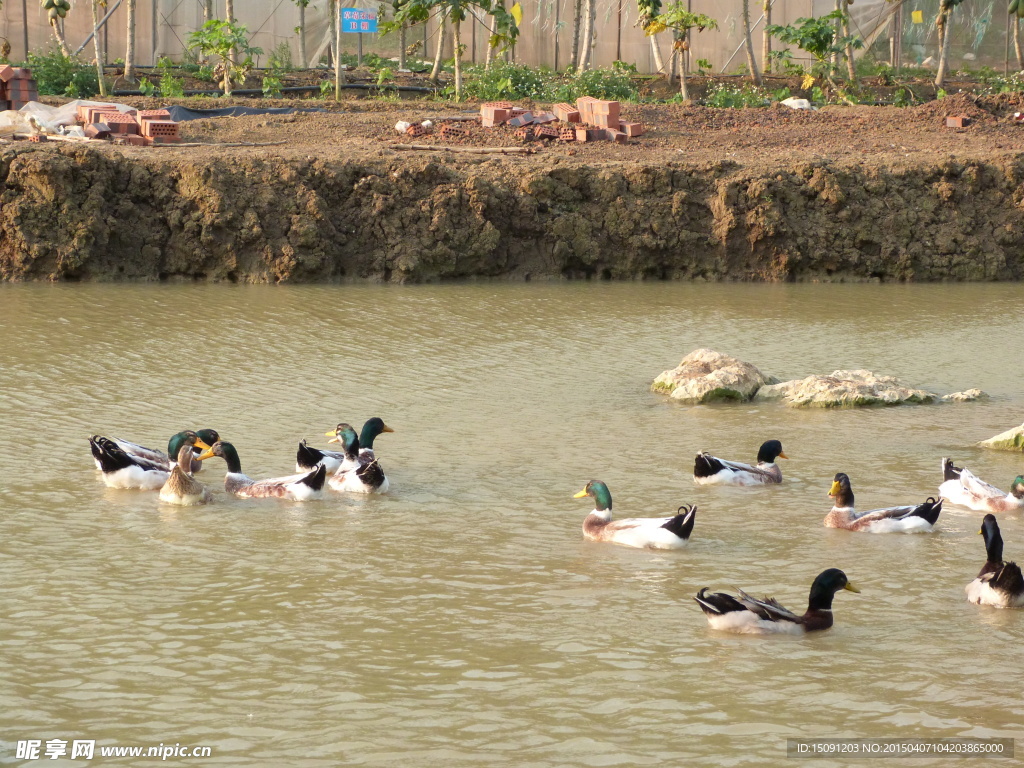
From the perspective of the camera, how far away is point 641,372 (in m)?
13.9

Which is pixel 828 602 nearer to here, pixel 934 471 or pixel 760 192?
pixel 934 471

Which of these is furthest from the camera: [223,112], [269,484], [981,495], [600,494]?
[223,112]

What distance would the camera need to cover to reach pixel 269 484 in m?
9.12

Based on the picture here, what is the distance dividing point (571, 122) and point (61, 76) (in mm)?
12668

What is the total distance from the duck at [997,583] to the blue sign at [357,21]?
26326 mm

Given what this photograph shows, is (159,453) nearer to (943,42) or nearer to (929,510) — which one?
(929,510)

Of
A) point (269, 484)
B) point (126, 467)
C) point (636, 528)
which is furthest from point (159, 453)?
point (636, 528)

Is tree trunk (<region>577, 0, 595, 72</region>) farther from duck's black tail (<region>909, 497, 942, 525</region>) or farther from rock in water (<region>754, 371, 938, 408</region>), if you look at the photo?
duck's black tail (<region>909, 497, 942, 525</region>)

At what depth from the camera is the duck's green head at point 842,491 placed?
27.2ft

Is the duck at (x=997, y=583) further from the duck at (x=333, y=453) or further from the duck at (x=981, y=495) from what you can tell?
the duck at (x=333, y=453)

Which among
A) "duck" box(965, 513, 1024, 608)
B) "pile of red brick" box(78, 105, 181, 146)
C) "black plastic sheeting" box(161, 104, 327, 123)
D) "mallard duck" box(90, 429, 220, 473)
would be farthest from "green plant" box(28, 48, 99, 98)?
"duck" box(965, 513, 1024, 608)

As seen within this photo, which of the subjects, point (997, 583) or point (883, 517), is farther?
point (883, 517)

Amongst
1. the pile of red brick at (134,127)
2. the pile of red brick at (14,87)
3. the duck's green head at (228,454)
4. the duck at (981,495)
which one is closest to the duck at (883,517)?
the duck at (981,495)

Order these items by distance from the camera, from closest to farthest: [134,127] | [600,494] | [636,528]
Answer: [636,528] < [600,494] < [134,127]
